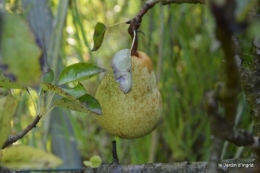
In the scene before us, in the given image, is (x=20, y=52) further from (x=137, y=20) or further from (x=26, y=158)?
(x=137, y=20)

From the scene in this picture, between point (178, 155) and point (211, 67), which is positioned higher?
point (211, 67)

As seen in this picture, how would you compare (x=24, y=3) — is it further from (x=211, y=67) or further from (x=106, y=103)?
(x=211, y=67)

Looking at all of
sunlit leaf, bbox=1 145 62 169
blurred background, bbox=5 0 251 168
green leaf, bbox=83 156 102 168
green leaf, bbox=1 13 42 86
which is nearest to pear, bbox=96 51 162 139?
green leaf, bbox=83 156 102 168

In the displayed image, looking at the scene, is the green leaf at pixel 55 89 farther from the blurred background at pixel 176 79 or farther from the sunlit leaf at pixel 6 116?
the blurred background at pixel 176 79

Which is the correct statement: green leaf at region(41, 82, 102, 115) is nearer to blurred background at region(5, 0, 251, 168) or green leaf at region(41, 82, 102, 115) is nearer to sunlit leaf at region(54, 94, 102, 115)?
sunlit leaf at region(54, 94, 102, 115)

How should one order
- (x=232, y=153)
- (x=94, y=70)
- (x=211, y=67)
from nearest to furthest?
(x=94, y=70)
(x=232, y=153)
(x=211, y=67)

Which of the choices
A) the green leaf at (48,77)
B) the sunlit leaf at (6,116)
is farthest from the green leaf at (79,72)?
the sunlit leaf at (6,116)


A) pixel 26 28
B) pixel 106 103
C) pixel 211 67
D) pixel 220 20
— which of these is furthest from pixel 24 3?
pixel 220 20
